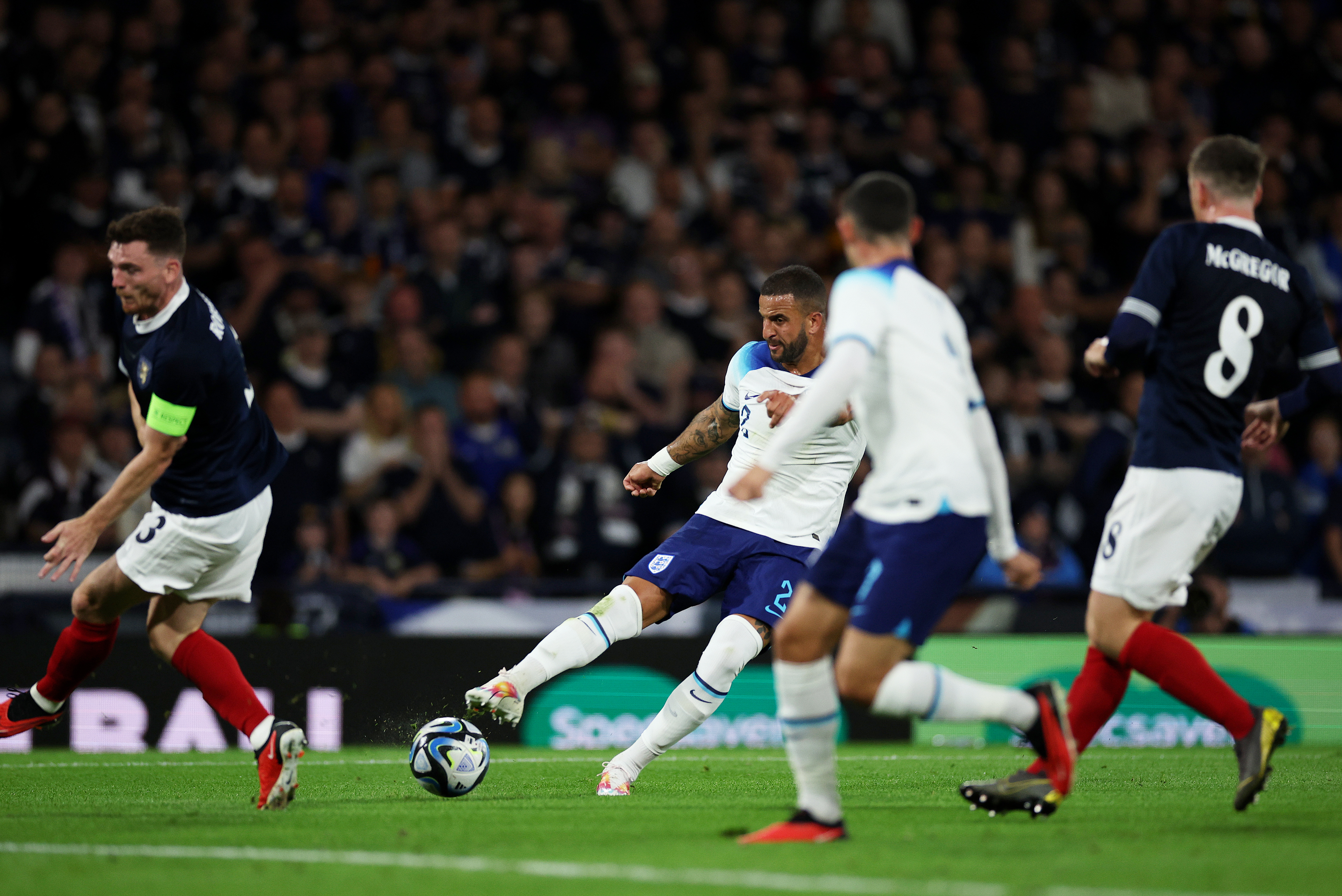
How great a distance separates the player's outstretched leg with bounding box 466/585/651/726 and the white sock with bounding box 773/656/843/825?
1829 mm

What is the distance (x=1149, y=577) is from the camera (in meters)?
5.97

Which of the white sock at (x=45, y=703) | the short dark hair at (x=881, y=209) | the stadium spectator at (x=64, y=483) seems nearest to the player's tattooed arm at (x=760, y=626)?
the short dark hair at (x=881, y=209)

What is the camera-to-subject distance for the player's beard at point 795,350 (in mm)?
7488

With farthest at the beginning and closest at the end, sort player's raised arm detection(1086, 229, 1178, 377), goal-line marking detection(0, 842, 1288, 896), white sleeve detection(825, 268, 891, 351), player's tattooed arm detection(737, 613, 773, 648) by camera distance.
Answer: player's tattooed arm detection(737, 613, 773, 648), player's raised arm detection(1086, 229, 1178, 377), white sleeve detection(825, 268, 891, 351), goal-line marking detection(0, 842, 1288, 896)

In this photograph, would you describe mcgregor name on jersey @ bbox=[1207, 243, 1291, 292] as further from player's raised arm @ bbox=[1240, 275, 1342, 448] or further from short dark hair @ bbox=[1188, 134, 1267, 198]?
short dark hair @ bbox=[1188, 134, 1267, 198]

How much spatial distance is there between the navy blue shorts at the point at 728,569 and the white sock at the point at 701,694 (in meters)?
0.16

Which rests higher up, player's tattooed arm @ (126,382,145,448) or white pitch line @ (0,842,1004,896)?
player's tattooed arm @ (126,382,145,448)

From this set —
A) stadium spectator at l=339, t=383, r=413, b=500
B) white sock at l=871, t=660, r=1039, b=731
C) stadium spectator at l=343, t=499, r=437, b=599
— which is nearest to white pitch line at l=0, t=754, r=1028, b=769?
stadium spectator at l=343, t=499, r=437, b=599

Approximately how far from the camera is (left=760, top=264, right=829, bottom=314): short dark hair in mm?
7430

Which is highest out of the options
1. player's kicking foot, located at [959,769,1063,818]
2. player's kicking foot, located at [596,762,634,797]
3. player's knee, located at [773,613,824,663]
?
player's knee, located at [773,613,824,663]

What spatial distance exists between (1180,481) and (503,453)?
7.65 metres

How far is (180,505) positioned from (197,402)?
538mm

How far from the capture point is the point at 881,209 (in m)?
5.29

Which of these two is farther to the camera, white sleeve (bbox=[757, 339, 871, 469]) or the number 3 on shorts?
the number 3 on shorts
